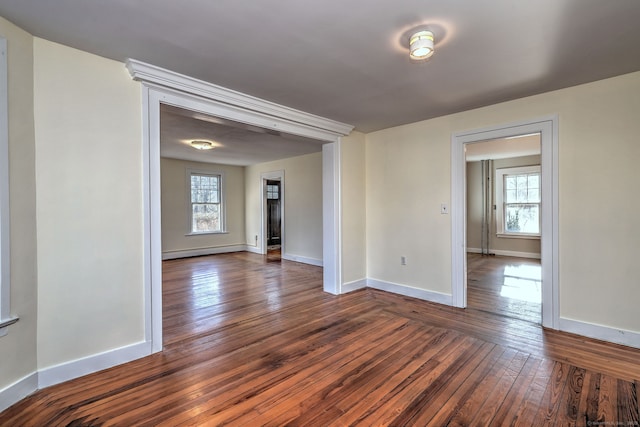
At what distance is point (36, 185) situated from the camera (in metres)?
2.00

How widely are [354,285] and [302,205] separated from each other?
2.93 meters

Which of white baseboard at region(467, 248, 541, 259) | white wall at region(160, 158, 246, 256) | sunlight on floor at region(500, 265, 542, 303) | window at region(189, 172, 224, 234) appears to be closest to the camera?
sunlight on floor at region(500, 265, 542, 303)

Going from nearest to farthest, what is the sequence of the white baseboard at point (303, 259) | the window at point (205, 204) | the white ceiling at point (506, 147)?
the white ceiling at point (506, 147) → the white baseboard at point (303, 259) → the window at point (205, 204)

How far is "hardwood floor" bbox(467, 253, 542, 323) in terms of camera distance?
11.6 ft

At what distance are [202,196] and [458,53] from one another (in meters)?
6.97

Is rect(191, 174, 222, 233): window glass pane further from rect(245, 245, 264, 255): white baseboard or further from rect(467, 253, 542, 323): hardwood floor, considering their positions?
rect(467, 253, 542, 323): hardwood floor

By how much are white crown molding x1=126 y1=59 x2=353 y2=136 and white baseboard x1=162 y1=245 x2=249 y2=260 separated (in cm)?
530

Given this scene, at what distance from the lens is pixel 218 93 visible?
2.79 meters

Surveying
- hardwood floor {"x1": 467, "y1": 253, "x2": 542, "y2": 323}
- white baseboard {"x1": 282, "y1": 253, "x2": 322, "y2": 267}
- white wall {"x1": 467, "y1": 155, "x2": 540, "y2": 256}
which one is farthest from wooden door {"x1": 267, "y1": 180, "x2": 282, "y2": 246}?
white wall {"x1": 467, "y1": 155, "x2": 540, "y2": 256}

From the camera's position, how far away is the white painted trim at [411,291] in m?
3.75

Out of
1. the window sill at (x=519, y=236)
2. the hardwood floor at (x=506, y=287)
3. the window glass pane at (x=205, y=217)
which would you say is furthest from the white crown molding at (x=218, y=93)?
the window sill at (x=519, y=236)

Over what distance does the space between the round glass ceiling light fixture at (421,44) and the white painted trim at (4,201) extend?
256 cm

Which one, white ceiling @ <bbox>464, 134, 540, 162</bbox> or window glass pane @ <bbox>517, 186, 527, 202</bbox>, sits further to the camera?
window glass pane @ <bbox>517, 186, 527, 202</bbox>

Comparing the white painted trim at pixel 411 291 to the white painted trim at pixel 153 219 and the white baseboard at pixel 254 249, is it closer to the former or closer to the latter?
the white painted trim at pixel 153 219
